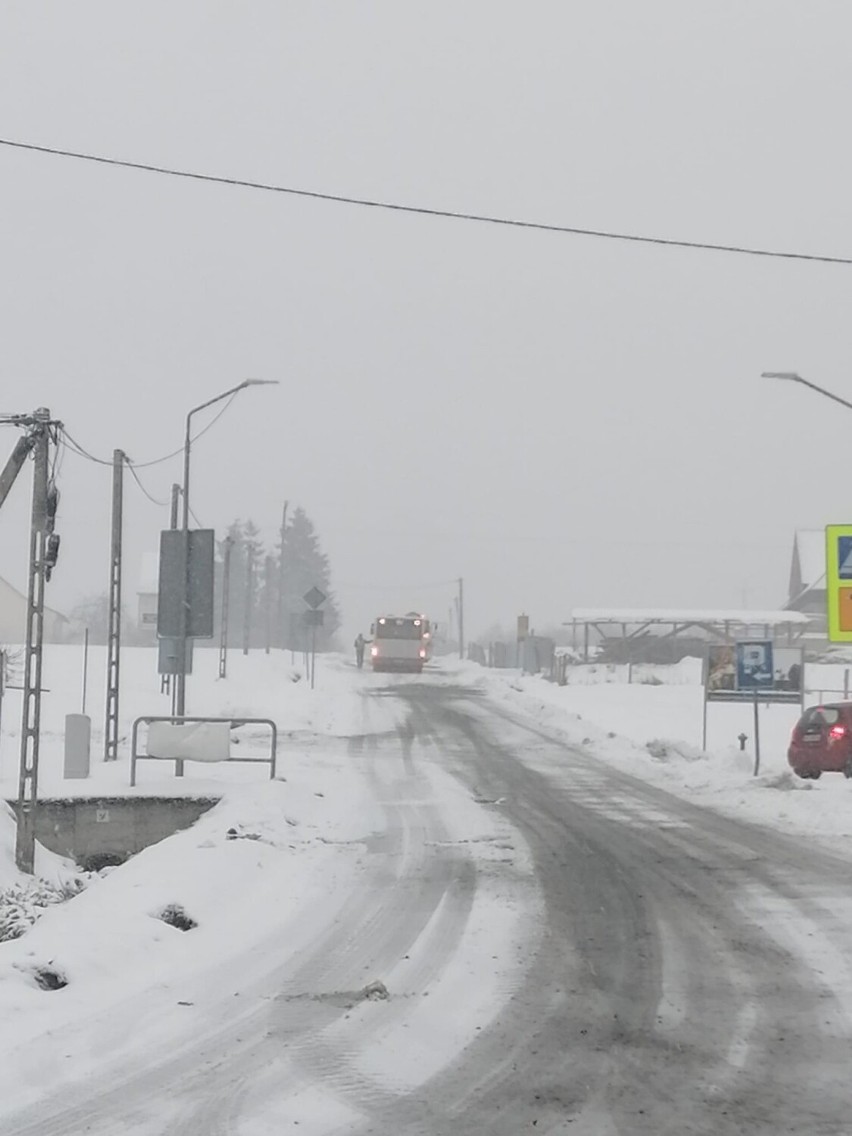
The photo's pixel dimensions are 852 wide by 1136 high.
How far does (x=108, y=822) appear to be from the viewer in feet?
61.7

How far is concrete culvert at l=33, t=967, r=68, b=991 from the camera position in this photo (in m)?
8.36

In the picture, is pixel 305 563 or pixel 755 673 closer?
pixel 755 673

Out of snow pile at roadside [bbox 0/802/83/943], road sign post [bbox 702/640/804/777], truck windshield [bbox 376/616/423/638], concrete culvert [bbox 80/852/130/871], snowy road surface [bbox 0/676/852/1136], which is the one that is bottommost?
concrete culvert [bbox 80/852/130/871]

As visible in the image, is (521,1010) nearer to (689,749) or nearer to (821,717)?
(821,717)

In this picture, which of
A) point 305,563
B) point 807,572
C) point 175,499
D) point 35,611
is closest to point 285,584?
point 305,563

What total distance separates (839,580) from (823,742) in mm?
2758

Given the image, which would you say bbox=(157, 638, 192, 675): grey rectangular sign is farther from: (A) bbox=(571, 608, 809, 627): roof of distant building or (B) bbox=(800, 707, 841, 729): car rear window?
(A) bbox=(571, 608, 809, 627): roof of distant building

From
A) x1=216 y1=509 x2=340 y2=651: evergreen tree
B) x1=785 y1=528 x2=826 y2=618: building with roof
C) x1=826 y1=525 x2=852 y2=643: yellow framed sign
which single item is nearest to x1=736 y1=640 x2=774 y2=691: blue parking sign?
x1=826 y1=525 x2=852 y2=643: yellow framed sign

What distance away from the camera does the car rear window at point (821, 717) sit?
22953mm

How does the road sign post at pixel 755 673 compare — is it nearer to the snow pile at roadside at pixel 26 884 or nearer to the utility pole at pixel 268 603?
the snow pile at roadside at pixel 26 884

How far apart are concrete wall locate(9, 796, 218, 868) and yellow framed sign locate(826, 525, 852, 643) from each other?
10217 mm

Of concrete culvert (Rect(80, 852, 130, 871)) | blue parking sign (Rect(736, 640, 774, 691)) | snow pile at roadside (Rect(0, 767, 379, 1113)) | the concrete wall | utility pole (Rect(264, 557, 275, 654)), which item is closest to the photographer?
snow pile at roadside (Rect(0, 767, 379, 1113))

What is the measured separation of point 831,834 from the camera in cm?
1608

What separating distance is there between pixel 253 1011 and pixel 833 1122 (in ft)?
11.1
